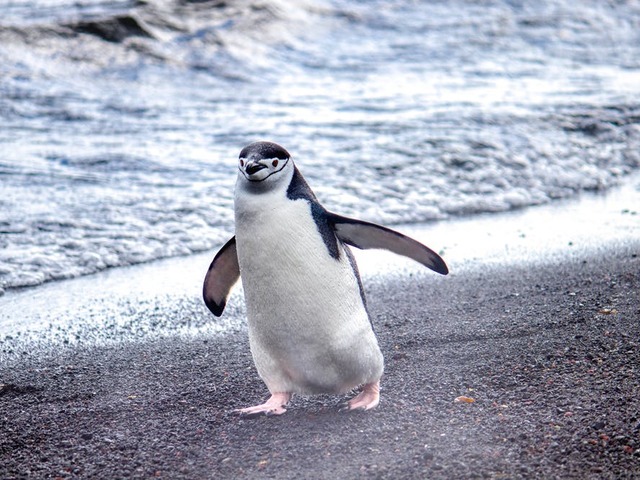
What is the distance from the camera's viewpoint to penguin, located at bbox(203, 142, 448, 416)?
2.92 metres

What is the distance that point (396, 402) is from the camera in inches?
119

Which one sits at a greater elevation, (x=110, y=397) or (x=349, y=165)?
(x=110, y=397)

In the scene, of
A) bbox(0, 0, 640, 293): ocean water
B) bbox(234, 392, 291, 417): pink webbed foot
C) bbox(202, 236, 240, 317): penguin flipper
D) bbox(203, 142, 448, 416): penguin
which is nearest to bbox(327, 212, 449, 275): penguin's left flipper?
bbox(203, 142, 448, 416): penguin

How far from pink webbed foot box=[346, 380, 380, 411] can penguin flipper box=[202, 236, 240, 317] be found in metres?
0.62

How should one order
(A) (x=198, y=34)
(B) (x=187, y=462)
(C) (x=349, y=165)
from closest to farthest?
(B) (x=187, y=462)
(C) (x=349, y=165)
(A) (x=198, y=34)

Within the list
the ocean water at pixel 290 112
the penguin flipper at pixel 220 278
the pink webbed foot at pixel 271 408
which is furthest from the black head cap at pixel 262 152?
the ocean water at pixel 290 112

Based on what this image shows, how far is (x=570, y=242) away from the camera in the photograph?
5301mm

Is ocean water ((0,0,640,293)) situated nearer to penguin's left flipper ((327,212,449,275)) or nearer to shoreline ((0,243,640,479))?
shoreline ((0,243,640,479))

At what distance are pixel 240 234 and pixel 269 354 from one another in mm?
439

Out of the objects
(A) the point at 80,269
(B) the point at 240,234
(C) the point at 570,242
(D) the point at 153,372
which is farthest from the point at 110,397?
(C) the point at 570,242

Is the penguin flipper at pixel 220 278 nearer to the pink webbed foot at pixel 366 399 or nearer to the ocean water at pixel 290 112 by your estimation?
the pink webbed foot at pixel 366 399

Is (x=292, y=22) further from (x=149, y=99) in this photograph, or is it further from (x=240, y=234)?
(x=240, y=234)

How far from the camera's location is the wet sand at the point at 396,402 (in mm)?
2533

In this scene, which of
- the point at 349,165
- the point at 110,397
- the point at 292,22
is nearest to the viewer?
the point at 110,397
